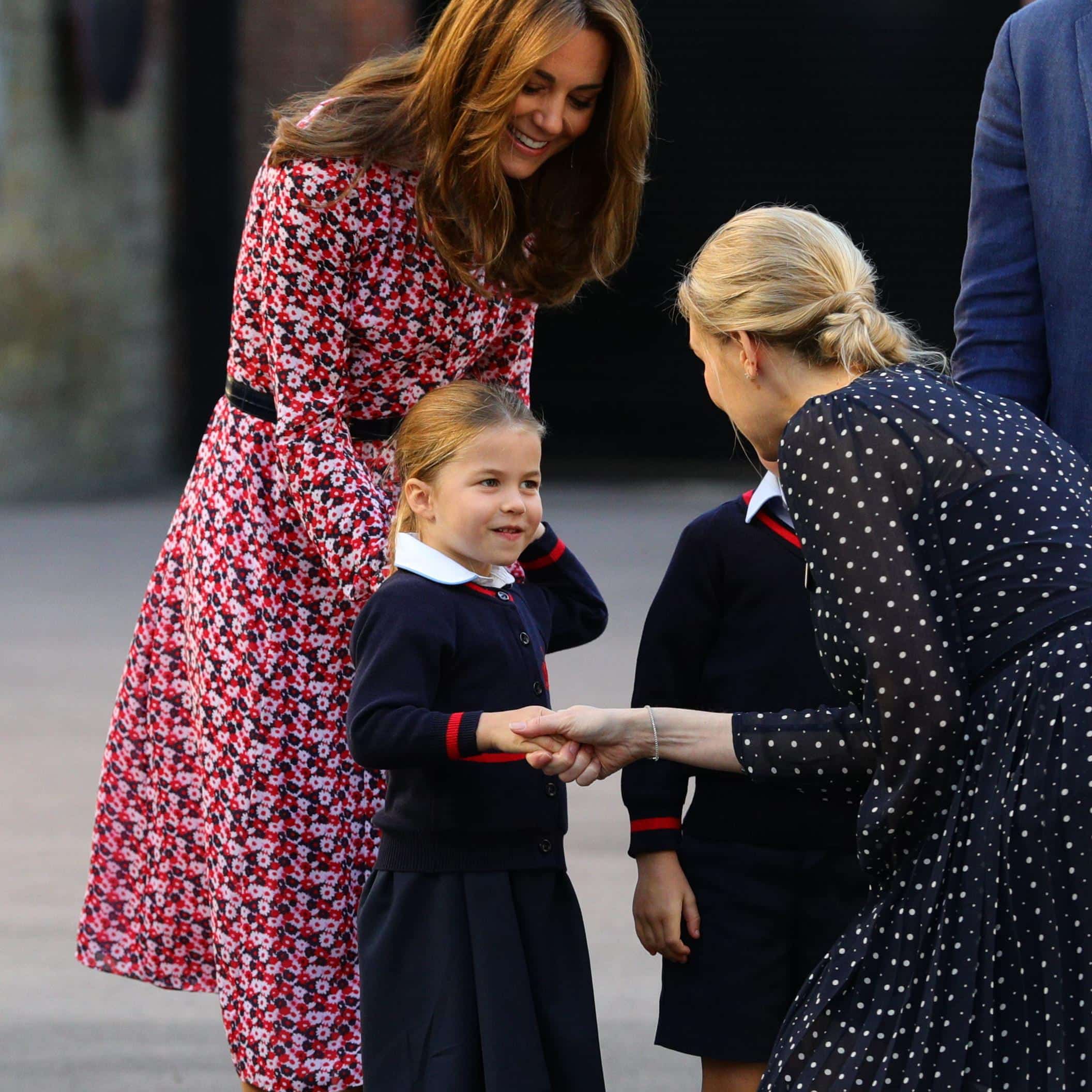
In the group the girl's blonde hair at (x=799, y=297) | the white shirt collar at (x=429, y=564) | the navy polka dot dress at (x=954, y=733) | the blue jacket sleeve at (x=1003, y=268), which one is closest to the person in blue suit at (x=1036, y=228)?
the blue jacket sleeve at (x=1003, y=268)

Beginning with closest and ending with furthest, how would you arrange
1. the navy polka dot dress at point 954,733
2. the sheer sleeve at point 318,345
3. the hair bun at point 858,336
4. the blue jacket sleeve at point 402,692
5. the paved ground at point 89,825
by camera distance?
the navy polka dot dress at point 954,733 → the hair bun at point 858,336 → the blue jacket sleeve at point 402,692 → the sheer sleeve at point 318,345 → the paved ground at point 89,825

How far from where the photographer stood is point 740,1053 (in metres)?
2.46

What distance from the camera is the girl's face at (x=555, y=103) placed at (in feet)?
7.97

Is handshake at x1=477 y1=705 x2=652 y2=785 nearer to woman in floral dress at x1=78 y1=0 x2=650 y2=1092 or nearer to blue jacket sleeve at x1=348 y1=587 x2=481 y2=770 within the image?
blue jacket sleeve at x1=348 y1=587 x2=481 y2=770

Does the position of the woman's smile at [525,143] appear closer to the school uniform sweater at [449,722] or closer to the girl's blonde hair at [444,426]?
the girl's blonde hair at [444,426]

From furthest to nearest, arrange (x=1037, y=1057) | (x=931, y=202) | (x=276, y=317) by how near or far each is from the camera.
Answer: (x=931, y=202) → (x=276, y=317) → (x=1037, y=1057)

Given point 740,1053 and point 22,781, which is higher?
point 740,1053

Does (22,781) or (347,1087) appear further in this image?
(22,781)

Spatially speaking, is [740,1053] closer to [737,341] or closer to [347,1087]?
[347,1087]

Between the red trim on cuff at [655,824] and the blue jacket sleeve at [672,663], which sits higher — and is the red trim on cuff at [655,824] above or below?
below

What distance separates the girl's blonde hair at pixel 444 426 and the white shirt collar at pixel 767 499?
0.31 meters

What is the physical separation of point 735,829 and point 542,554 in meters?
0.49

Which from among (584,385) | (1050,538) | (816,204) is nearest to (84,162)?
(584,385)

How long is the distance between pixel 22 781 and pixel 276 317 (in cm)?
315
